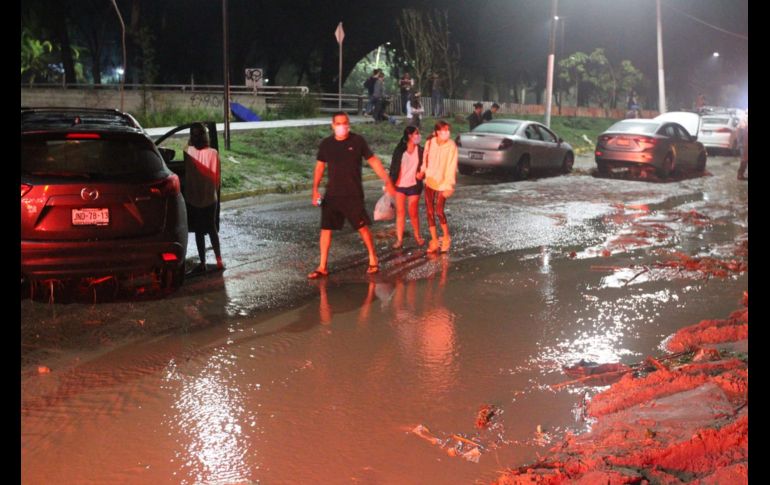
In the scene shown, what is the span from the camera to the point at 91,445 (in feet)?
15.8

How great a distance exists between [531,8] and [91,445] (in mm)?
51200

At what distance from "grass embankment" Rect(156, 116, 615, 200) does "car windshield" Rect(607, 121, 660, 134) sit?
6.15m

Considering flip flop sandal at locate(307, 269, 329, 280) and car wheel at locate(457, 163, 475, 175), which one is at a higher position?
car wheel at locate(457, 163, 475, 175)

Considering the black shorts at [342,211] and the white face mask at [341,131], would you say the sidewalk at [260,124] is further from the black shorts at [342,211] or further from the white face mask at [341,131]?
the white face mask at [341,131]

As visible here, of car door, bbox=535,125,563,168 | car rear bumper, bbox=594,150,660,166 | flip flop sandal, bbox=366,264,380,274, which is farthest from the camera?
car door, bbox=535,125,563,168

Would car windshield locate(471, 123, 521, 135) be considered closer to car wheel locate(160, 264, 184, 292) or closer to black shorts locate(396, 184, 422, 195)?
black shorts locate(396, 184, 422, 195)

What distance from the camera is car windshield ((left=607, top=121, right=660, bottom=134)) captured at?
2258 cm

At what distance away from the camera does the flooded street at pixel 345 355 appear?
186 inches

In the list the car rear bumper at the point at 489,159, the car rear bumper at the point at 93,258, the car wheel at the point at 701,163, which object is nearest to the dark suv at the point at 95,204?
the car rear bumper at the point at 93,258

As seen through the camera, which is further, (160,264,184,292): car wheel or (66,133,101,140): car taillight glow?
(160,264,184,292): car wheel

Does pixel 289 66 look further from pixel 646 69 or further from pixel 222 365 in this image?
pixel 222 365

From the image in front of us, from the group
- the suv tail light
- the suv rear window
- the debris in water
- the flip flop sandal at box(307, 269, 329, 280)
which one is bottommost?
the debris in water

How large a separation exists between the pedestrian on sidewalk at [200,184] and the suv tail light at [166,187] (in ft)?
3.99

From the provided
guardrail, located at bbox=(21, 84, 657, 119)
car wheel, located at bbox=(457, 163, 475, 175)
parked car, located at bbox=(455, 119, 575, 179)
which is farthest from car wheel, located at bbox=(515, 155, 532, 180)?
guardrail, located at bbox=(21, 84, 657, 119)
